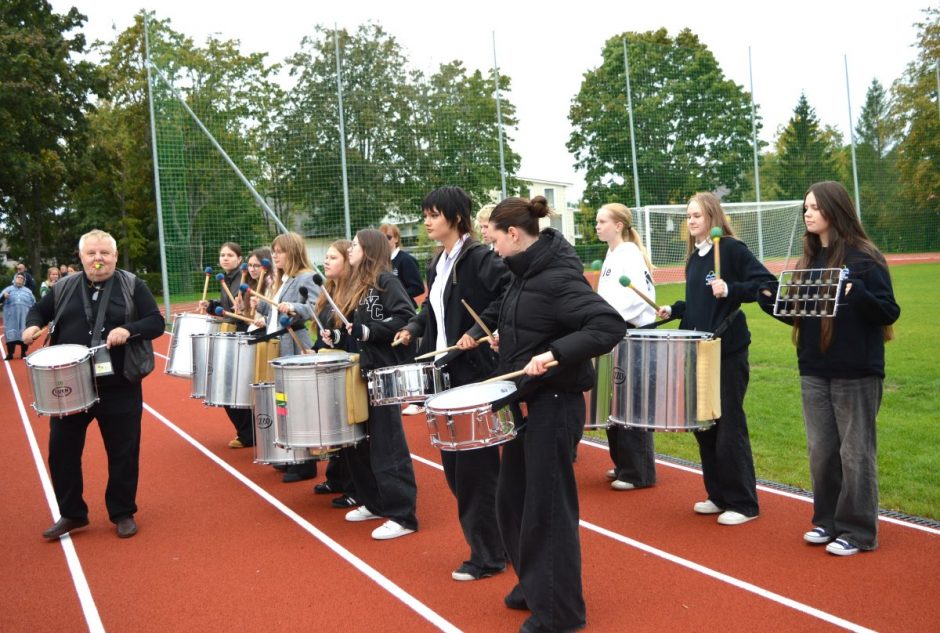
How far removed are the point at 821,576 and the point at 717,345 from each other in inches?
53.2

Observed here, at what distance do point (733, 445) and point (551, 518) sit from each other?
2063 millimetres

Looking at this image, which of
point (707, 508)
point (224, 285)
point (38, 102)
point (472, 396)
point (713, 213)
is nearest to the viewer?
point (472, 396)

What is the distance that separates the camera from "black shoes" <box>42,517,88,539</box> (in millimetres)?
6160

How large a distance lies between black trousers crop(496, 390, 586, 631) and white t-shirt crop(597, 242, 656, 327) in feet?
8.69

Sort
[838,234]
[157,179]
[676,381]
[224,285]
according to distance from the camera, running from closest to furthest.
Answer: [838,234]
[676,381]
[224,285]
[157,179]

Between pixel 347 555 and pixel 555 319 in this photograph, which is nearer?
pixel 555 319

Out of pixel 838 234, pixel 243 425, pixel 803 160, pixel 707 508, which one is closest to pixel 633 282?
pixel 707 508

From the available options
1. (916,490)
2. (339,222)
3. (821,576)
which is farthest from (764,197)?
(821,576)

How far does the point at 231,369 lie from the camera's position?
287 inches

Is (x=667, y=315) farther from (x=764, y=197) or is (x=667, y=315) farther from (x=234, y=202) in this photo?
(x=764, y=197)

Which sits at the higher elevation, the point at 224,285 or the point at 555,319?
the point at 224,285

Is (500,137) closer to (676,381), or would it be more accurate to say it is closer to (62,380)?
(62,380)

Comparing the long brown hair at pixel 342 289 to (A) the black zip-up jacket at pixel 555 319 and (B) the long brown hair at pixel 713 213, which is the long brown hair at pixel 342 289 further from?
(B) the long brown hair at pixel 713 213

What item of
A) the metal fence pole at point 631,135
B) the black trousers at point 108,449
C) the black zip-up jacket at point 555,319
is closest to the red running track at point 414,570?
the black trousers at point 108,449
